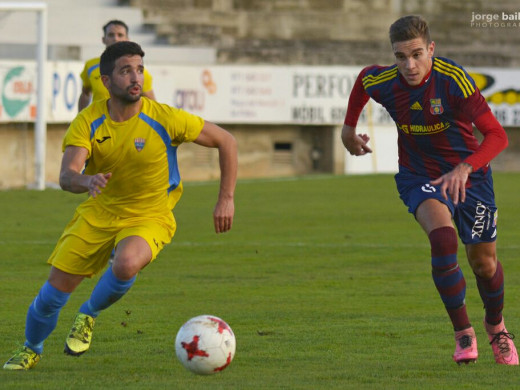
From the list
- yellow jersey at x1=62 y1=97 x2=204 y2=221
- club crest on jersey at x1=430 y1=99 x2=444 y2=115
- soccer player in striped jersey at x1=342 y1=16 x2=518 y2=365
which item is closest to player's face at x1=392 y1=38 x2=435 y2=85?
soccer player in striped jersey at x1=342 y1=16 x2=518 y2=365

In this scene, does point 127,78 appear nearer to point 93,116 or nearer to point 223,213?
point 93,116

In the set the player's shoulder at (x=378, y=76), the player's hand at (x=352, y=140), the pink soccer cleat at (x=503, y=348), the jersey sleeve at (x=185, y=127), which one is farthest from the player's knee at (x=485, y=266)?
the jersey sleeve at (x=185, y=127)

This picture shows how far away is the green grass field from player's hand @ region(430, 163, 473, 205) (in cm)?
94

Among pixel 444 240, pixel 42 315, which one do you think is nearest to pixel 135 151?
pixel 42 315

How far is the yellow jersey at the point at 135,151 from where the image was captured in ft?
22.0

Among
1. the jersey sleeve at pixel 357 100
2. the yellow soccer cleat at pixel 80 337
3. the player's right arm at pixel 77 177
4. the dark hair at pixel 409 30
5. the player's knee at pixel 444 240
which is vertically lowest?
the yellow soccer cleat at pixel 80 337

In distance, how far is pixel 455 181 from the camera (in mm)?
6316

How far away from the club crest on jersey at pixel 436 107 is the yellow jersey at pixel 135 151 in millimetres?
1270

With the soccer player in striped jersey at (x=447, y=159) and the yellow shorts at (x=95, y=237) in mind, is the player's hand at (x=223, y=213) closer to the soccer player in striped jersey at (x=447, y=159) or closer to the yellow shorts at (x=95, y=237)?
the yellow shorts at (x=95, y=237)

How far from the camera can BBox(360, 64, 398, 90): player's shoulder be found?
7.07 meters

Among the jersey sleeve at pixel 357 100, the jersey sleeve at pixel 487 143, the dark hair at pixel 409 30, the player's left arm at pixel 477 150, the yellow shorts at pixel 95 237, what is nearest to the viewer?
the player's left arm at pixel 477 150

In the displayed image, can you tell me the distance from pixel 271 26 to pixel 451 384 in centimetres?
2446

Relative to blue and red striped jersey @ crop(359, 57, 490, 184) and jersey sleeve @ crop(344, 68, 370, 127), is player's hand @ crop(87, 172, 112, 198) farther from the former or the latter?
jersey sleeve @ crop(344, 68, 370, 127)

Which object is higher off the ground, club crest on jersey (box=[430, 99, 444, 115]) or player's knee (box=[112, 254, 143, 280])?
club crest on jersey (box=[430, 99, 444, 115])
